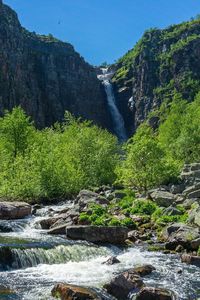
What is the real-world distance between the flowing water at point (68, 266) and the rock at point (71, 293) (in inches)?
21.7

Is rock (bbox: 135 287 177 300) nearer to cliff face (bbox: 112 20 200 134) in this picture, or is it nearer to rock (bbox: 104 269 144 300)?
rock (bbox: 104 269 144 300)

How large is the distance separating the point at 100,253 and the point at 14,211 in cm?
1429

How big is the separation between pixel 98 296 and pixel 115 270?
578 cm

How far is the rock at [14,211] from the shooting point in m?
41.6

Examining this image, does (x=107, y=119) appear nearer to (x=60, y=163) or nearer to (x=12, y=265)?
(x=60, y=163)

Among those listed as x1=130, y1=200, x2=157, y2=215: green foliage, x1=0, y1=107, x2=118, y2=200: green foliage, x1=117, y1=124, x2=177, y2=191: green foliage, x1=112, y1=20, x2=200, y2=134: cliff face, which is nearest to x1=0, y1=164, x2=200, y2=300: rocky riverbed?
x1=130, y1=200, x2=157, y2=215: green foliage

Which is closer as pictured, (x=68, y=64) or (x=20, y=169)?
(x=20, y=169)

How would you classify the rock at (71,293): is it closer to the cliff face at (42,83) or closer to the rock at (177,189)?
the rock at (177,189)

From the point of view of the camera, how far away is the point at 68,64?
199 metres

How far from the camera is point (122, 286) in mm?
21922

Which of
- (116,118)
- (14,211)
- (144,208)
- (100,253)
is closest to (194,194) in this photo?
(144,208)

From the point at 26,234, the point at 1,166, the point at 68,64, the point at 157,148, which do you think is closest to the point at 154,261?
the point at 26,234

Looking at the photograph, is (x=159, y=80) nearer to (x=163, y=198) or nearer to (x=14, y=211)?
(x=163, y=198)

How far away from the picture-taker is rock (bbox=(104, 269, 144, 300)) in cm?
2162
